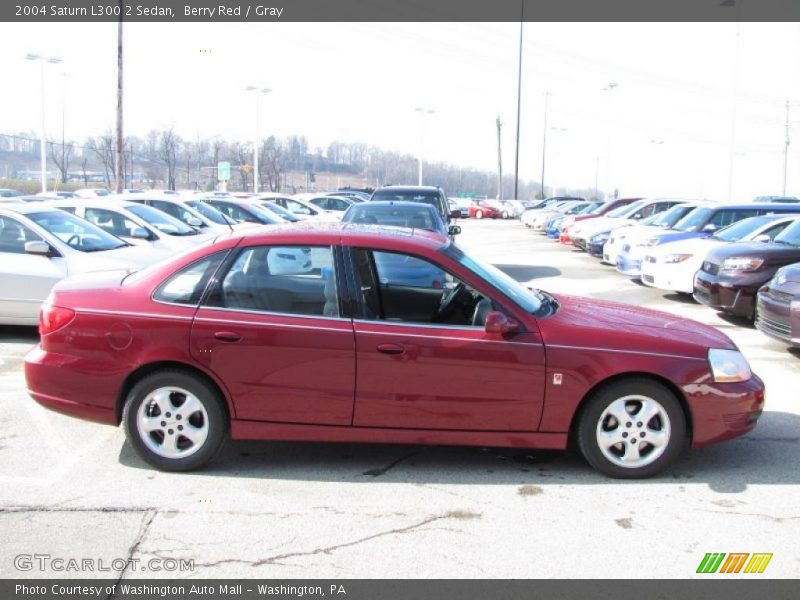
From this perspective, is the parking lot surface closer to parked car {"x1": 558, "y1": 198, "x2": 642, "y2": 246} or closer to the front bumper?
the front bumper

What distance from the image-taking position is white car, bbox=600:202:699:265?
15341 mm

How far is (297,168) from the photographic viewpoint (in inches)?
3238

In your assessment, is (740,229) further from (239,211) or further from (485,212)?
(485,212)

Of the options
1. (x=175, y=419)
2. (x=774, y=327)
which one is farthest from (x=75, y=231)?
(x=774, y=327)

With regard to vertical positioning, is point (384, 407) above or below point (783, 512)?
above

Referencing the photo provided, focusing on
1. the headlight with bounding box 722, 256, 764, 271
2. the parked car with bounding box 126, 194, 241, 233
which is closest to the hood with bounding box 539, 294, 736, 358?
the headlight with bounding box 722, 256, 764, 271

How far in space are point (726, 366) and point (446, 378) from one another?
1785 mm

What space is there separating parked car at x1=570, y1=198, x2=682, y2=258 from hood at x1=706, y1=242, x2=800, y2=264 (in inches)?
325

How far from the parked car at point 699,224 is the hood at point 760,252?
8.61ft

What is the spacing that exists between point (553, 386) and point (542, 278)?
11.7 m

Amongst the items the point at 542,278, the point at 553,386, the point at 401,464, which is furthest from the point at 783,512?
the point at 542,278

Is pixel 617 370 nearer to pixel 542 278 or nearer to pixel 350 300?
pixel 350 300

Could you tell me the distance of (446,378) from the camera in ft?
15.7
